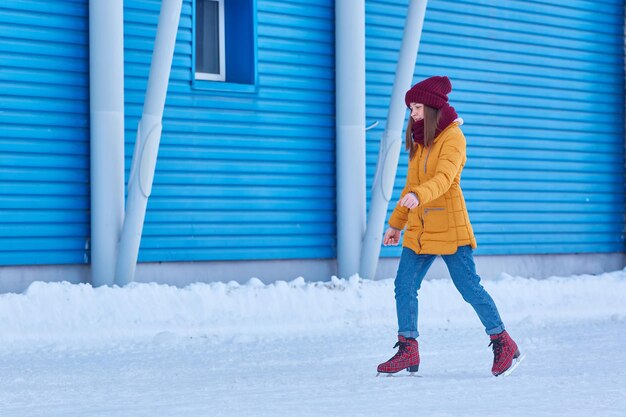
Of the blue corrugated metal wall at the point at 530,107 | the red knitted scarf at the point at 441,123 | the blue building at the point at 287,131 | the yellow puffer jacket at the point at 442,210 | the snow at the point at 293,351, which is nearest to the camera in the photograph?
the snow at the point at 293,351

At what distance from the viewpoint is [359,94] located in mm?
9586

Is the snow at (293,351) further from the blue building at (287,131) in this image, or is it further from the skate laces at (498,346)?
the blue building at (287,131)

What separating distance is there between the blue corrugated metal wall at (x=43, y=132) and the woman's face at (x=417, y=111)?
4237 millimetres

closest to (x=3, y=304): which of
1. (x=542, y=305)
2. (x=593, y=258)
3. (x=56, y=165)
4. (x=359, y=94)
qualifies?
(x=56, y=165)

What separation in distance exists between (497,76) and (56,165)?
5553 millimetres

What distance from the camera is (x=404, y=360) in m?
4.98

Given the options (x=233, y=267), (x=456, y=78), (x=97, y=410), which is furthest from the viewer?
(x=456, y=78)

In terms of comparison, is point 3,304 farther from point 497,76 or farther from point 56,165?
point 497,76

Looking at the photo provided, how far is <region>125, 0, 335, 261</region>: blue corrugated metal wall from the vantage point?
345 inches

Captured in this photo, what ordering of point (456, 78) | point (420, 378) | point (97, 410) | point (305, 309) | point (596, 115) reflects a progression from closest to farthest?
1. point (97, 410)
2. point (420, 378)
3. point (305, 309)
4. point (456, 78)
5. point (596, 115)

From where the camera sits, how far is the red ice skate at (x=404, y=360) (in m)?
4.98

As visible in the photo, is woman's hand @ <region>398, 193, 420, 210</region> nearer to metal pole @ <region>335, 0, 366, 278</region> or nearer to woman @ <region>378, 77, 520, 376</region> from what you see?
woman @ <region>378, 77, 520, 376</region>

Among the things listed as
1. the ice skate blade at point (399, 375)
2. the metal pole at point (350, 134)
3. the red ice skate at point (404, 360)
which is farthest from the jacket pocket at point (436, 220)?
the metal pole at point (350, 134)

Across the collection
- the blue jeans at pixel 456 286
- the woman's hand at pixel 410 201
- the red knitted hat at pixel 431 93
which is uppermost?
the red knitted hat at pixel 431 93
